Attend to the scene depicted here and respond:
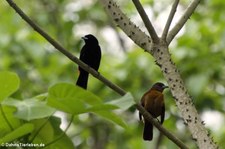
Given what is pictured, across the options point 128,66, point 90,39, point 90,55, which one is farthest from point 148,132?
point 128,66

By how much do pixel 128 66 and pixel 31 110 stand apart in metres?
2.97

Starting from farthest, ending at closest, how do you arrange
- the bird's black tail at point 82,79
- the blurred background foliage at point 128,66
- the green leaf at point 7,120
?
1. the blurred background foliage at point 128,66
2. the bird's black tail at point 82,79
3. the green leaf at point 7,120

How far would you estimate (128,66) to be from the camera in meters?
5.25

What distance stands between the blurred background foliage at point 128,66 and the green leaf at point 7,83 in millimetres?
2171

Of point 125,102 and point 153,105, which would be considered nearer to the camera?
point 125,102

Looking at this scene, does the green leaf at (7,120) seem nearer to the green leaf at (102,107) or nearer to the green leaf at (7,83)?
the green leaf at (7,83)

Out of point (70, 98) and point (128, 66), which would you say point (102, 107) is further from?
point (128, 66)

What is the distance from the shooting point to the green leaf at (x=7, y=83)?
2352mm

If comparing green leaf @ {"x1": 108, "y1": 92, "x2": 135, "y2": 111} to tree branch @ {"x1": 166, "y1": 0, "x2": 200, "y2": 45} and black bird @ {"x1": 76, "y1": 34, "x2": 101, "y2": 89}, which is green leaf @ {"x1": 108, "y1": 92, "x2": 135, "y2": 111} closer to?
tree branch @ {"x1": 166, "y1": 0, "x2": 200, "y2": 45}

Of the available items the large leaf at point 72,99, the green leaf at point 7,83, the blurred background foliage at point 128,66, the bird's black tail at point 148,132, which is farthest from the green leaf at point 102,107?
the blurred background foliage at point 128,66

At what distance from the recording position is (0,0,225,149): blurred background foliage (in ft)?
16.3

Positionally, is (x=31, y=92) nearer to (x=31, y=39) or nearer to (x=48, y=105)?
(x=31, y=39)

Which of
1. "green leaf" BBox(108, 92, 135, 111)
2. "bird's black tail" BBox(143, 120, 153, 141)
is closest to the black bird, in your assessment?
"bird's black tail" BBox(143, 120, 153, 141)

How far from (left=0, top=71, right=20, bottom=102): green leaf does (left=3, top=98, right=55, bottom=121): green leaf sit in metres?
0.06
